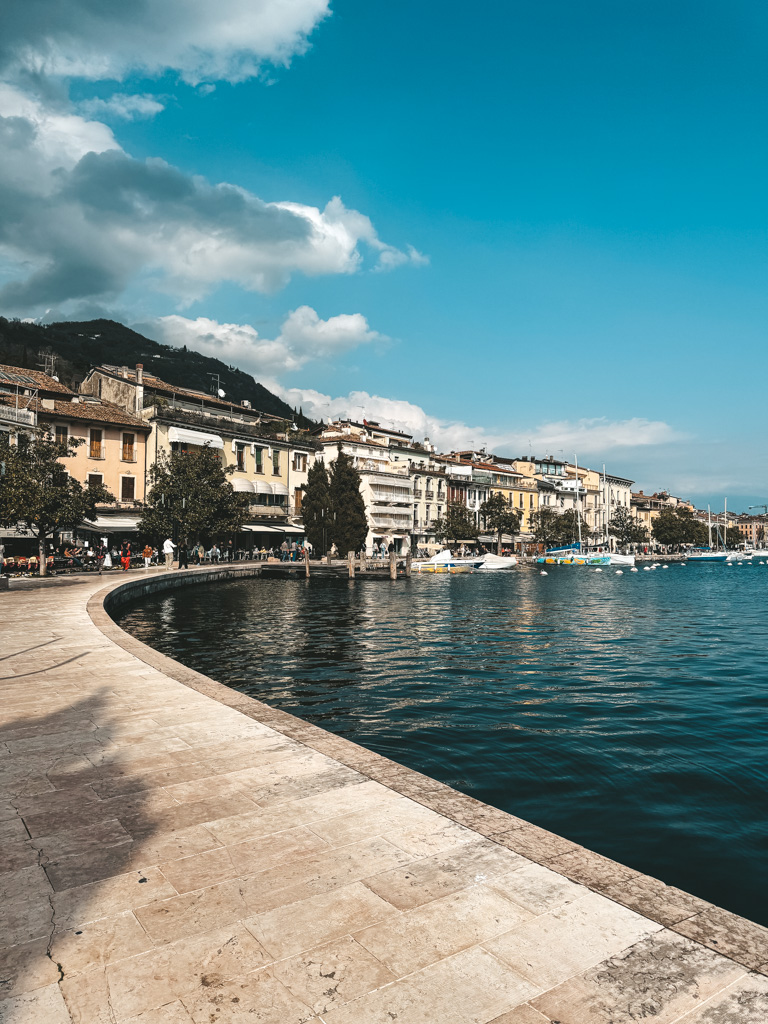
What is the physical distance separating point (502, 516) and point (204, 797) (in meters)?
85.0

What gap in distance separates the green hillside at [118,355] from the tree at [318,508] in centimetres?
5347

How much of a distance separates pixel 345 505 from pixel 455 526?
27.6 m

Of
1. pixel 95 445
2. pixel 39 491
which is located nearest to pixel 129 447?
pixel 95 445

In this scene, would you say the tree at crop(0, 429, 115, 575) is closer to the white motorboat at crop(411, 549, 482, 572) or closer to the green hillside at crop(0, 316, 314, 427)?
the white motorboat at crop(411, 549, 482, 572)

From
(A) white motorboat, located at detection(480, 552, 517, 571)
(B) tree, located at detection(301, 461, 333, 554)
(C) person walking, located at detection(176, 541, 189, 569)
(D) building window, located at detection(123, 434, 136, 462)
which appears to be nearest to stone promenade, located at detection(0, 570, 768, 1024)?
(C) person walking, located at detection(176, 541, 189, 569)

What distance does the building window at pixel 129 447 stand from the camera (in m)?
49.4

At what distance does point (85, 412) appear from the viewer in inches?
1857

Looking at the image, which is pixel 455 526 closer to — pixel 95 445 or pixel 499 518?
pixel 499 518

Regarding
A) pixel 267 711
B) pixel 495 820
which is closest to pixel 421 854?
pixel 495 820

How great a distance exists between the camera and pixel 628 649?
63.1 feet

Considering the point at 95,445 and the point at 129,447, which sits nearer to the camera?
the point at 95,445

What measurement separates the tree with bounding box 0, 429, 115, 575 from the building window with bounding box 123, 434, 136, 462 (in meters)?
16.3

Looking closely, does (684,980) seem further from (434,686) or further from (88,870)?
(434,686)

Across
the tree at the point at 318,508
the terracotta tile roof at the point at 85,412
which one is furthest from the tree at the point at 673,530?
the terracotta tile roof at the point at 85,412
